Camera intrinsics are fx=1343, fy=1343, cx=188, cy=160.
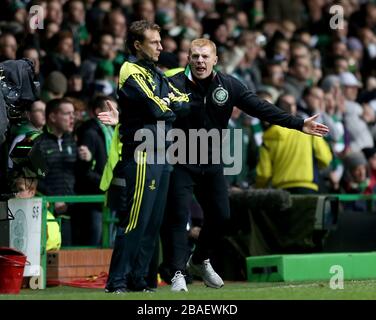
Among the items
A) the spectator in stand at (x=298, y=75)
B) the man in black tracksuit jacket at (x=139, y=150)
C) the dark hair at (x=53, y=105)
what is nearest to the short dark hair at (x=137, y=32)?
the man in black tracksuit jacket at (x=139, y=150)

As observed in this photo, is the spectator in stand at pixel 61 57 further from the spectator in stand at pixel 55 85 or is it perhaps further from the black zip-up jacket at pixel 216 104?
the black zip-up jacket at pixel 216 104

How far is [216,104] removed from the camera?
12367 millimetres

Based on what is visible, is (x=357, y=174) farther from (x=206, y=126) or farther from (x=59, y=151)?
(x=206, y=126)

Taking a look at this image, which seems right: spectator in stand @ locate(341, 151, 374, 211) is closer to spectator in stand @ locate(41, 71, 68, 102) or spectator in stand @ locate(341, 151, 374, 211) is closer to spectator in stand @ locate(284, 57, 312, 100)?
spectator in stand @ locate(284, 57, 312, 100)

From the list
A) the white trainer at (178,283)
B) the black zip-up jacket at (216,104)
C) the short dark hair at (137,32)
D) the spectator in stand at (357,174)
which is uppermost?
the short dark hair at (137,32)

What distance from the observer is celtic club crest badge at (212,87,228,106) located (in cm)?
1236

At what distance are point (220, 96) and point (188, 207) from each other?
1064mm

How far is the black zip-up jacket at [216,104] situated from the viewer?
12.3 meters

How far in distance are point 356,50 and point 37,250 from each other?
10.7 meters

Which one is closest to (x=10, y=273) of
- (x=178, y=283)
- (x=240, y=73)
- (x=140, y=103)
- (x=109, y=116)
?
(x=178, y=283)

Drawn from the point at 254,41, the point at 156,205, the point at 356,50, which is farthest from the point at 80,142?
the point at 356,50

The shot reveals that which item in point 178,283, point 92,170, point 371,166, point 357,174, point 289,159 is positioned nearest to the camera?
point 178,283

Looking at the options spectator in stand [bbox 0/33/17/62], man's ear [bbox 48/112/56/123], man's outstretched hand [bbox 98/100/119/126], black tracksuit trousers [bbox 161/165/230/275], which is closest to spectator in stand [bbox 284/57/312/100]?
spectator in stand [bbox 0/33/17/62]

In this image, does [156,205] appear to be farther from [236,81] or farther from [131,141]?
[236,81]
